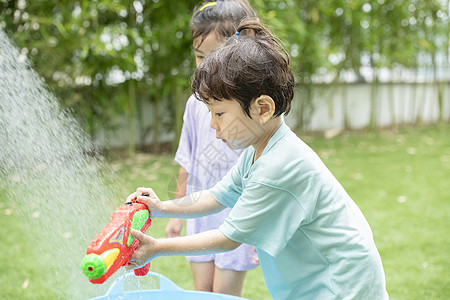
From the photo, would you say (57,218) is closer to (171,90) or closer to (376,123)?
(171,90)

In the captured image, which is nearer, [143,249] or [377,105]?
[143,249]

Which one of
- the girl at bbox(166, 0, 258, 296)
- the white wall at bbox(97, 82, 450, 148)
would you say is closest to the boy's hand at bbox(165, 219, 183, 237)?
the girl at bbox(166, 0, 258, 296)

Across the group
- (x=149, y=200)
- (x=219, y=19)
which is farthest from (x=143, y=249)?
(x=219, y=19)

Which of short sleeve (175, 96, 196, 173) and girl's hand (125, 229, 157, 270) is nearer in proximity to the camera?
girl's hand (125, 229, 157, 270)

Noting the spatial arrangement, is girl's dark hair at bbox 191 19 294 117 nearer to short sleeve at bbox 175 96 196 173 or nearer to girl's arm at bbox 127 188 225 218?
girl's arm at bbox 127 188 225 218

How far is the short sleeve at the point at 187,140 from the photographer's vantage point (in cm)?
186

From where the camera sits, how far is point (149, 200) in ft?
4.22

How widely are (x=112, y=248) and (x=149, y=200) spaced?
29cm

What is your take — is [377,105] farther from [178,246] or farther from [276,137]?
[178,246]

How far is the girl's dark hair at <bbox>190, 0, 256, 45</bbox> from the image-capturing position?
1.67 meters

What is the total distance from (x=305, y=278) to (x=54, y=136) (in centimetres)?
202

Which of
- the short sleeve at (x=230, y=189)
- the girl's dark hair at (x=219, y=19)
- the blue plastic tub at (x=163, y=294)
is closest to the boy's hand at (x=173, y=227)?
the blue plastic tub at (x=163, y=294)

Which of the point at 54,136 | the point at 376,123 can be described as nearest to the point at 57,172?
the point at 54,136

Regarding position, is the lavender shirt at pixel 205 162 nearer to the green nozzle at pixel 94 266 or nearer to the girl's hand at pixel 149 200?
the girl's hand at pixel 149 200
